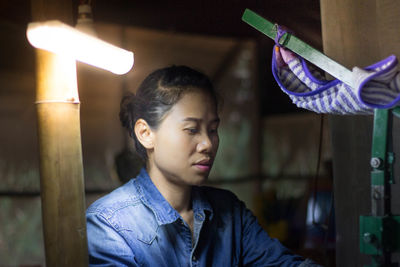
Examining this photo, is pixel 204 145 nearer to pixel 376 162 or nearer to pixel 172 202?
pixel 172 202

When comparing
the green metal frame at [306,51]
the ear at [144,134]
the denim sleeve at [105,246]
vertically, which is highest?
the green metal frame at [306,51]

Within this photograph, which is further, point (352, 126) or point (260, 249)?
point (260, 249)

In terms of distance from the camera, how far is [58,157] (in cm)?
146

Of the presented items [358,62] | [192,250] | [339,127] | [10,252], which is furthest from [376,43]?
[10,252]

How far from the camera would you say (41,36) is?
126 cm

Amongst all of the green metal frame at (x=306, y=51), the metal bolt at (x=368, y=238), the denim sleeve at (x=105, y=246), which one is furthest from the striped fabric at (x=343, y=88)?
the denim sleeve at (x=105, y=246)

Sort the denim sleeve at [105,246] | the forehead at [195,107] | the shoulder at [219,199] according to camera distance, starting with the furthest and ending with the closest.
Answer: the shoulder at [219,199] < the forehead at [195,107] < the denim sleeve at [105,246]

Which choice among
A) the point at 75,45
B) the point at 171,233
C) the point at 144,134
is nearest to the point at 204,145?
the point at 144,134

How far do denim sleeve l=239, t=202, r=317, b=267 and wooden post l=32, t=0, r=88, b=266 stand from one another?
93 centimetres

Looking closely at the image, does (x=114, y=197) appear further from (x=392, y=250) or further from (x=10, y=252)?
(x=10, y=252)

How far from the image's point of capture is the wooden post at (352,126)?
193 cm

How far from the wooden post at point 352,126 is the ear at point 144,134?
2.72 feet

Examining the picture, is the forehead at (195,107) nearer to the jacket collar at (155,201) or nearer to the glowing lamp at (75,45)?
the jacket collar at (155,201)

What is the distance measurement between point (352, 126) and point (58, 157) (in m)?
1.27
